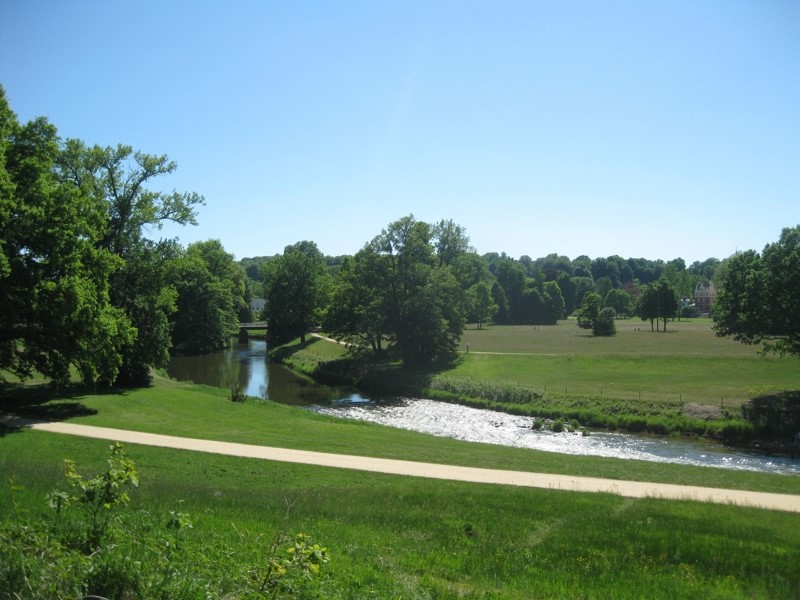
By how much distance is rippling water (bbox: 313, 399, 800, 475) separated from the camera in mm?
27984

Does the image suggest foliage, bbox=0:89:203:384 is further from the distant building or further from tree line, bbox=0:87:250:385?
the distant building

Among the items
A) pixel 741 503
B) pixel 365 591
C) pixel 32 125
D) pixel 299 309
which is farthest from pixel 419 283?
pixel 365 591

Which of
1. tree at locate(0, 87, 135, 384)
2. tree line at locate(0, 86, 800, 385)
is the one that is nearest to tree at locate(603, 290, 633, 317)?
tree line at locate(0, 86, 800, 385)

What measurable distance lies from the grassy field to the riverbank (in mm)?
13588

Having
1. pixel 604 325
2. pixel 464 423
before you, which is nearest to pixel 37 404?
pixel 464 423

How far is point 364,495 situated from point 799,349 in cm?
3568

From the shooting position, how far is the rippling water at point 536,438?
27984 millimetres

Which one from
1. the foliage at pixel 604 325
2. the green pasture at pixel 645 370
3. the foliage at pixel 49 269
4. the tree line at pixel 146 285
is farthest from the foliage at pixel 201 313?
the foliage at pixel 604 325

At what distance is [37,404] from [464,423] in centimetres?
2272

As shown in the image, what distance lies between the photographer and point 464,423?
37.4 m

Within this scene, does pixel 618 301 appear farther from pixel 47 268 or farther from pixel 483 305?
pixel 47 268

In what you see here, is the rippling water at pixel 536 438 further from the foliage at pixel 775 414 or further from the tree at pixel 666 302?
the tree at pixel 666 302

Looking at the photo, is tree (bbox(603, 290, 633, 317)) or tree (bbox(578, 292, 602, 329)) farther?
tree (bbox(603, 290, 633, 317))

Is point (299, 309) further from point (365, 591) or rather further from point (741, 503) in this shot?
point (365, 591)
